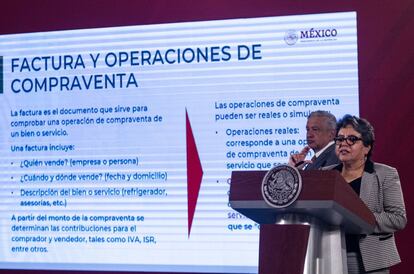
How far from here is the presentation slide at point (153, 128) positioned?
4.66 m

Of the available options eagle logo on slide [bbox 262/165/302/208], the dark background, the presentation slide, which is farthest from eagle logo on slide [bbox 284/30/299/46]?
eagle logo on slide [bbox 262/165/302/208]

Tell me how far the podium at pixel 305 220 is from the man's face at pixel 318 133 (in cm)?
206

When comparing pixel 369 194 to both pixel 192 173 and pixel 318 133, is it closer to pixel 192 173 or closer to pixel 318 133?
pixel 318 133

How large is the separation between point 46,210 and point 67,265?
17.3 inches

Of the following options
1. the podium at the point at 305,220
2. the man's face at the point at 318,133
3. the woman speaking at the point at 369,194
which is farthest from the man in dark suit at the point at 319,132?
the podium at the point at 305,220

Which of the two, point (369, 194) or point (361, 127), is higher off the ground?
point (361, 127)

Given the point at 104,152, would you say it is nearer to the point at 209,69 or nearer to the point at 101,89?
the point at 101,89

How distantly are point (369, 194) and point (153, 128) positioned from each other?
259 cm

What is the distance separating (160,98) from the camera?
4895 mm

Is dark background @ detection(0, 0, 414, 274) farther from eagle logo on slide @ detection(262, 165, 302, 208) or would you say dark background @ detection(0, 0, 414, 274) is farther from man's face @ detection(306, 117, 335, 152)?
eagle logo on slide @ detection(262, 165, 302, 208)

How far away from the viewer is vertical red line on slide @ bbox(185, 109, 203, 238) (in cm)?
481

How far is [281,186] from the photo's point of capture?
1.87m

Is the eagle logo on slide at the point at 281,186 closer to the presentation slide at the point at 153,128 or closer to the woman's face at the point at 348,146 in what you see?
the woman's face at the point at 348,146

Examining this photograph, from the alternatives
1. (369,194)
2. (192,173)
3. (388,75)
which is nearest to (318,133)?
(388,75)
